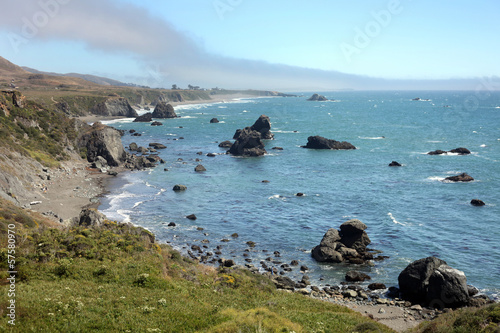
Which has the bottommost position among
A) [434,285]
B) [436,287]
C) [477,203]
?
[436,287]

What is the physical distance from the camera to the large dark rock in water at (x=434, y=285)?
34938 millimetres

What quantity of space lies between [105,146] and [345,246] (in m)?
63.2

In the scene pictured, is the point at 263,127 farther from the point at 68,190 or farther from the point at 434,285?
the point at 434,285

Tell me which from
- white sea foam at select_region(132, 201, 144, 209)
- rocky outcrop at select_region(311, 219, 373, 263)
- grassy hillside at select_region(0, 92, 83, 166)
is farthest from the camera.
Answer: grassy hillside at select_region(0, 92, 83, 166)

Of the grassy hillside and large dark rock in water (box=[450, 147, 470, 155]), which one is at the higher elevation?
the grassy hillside

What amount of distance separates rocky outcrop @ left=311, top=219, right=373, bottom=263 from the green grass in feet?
37.9

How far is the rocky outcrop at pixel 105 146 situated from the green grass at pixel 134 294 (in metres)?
53.2

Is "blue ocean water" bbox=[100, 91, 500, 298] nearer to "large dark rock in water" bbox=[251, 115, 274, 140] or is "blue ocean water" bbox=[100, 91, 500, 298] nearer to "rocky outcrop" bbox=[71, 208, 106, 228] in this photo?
"rocky outcrop" bbox=[71, 208, 106, 228]

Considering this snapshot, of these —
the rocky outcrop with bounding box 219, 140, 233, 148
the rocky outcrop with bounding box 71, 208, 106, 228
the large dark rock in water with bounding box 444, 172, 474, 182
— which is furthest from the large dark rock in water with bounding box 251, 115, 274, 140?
the rocky outcrop with bounding box 71, 208, 106, 228

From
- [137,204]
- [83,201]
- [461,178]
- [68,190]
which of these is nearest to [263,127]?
[461,178]

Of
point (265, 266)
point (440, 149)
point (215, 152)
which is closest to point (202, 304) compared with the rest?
point (265, 266)

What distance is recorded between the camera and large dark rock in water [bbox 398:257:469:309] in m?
34.9

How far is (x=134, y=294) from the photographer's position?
24.0m

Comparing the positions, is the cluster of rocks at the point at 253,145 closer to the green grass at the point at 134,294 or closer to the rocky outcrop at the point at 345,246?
the rocky outcrop at the point at 345,246
